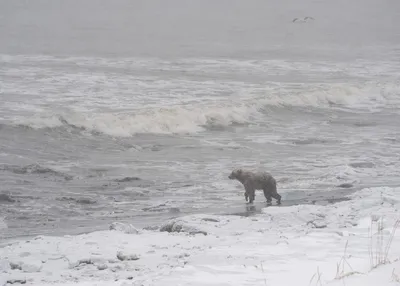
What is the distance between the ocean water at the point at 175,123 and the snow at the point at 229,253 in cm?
215

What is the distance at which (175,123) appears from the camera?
25.2m

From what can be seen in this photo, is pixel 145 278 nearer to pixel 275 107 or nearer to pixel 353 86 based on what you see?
pixel 275 107

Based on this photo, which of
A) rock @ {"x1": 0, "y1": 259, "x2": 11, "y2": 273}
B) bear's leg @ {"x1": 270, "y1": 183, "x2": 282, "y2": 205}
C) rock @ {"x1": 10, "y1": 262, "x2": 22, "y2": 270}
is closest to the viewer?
rock @ {"x1": 0, "y1": 259, "x2": 11, "y2": 273}

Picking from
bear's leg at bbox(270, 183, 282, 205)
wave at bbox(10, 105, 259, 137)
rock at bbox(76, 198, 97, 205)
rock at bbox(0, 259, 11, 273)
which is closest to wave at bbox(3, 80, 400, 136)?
wave at bbox(10, 105, 259, 137)

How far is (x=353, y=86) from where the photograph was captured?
35.9m

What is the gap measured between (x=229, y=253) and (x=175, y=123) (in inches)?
686

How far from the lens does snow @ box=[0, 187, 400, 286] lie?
21.7 ft

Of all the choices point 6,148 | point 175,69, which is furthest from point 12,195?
point 175,69

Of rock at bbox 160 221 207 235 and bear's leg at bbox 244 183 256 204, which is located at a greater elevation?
rock at bbox 160 221 207 235

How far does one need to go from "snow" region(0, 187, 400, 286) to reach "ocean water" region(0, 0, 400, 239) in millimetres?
2146

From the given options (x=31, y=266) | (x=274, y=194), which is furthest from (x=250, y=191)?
(x=31, y=266)

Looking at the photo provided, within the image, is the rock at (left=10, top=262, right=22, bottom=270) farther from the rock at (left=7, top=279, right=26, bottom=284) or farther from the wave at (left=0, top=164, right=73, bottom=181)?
the wave at (left=0, top=164, right=73, bottom=181)

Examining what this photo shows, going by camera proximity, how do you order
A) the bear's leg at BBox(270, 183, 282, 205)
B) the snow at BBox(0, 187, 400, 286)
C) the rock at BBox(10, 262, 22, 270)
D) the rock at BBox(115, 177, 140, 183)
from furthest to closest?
the rock at BBox(115, 177, 140, 183), the bear's leg at BBox(270, 183, 282, 205), the rock at BBox(10, 262, 22, 270), the snow at BBox(0, 187, 400, 286)

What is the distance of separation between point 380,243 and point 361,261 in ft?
3.01
